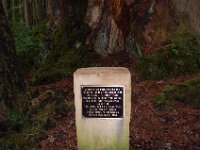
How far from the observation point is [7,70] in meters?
6.32

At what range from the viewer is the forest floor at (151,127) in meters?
5.46

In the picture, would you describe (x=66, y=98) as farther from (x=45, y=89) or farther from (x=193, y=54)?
(x=193, y=54)

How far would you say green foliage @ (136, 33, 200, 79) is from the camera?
23.5 feet

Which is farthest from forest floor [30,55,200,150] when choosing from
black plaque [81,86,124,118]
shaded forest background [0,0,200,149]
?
black plaque [81,86,124,118]

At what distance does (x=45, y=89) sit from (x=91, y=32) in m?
1.72

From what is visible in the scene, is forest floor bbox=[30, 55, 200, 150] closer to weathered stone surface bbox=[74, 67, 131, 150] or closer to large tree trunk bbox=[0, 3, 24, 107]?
weathered stone surface bbox=[74, 67, 131, 150]

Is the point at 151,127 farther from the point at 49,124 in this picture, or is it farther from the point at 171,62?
the point at 171,62

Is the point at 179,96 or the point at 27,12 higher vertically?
the point at 27,12

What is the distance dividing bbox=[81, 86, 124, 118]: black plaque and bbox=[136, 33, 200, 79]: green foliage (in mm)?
2809

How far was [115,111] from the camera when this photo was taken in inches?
177

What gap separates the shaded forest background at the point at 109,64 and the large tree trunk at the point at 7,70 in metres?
0.02

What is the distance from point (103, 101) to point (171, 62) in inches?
122

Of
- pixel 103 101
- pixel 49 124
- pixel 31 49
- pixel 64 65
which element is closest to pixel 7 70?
pixel 49 124

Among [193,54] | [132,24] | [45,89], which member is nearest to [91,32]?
[132,24]
